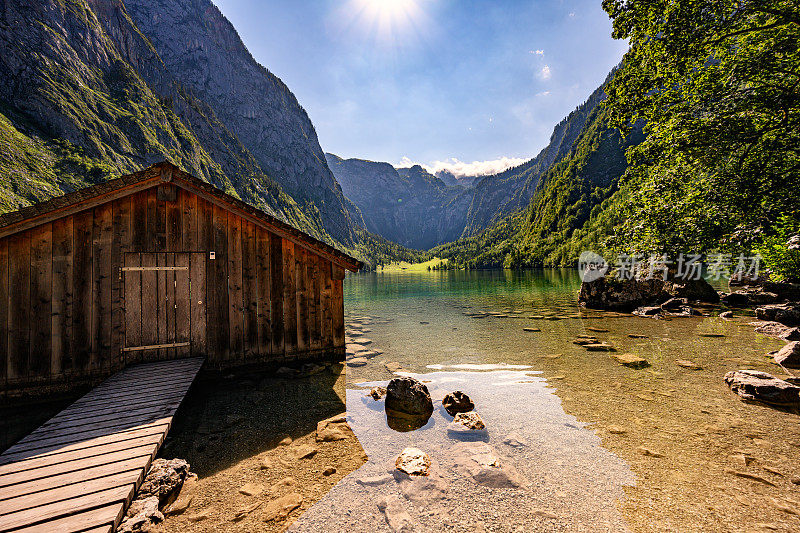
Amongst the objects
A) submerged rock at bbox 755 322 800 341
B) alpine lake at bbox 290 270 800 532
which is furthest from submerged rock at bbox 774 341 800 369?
submerged rock at bbox 755 322 800 341

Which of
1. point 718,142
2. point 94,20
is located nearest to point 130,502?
point 718,142

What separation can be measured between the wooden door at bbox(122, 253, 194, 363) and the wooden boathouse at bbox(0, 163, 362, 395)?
0.9 inches

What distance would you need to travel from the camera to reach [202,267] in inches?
343

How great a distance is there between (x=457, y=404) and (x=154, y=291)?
8.45 meters

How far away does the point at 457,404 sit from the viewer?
7254 mm

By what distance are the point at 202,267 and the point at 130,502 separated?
6.15 metres

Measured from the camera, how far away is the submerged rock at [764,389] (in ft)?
22.2

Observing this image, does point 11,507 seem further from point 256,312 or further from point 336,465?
point 256,312

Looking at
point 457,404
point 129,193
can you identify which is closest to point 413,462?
point 457,404

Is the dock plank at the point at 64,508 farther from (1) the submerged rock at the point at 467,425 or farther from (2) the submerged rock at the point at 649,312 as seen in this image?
(2) the submerged rock at the point at 649,312

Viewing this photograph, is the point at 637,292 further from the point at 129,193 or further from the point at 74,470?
the point at 129,193

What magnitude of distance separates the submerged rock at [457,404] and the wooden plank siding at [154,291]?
4703 mm

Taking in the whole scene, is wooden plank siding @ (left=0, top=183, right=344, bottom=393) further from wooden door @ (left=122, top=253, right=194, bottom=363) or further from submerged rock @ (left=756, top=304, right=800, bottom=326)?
submerged rock @ (left=756, top=304, right=800, bottom=326)

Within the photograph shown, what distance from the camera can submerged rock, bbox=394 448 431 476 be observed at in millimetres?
4863
